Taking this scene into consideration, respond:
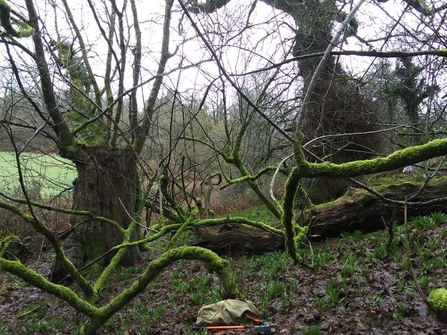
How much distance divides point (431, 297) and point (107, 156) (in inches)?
307

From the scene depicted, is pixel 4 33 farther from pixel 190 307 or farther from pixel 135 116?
pixel 190 307

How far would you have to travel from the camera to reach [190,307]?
255 inches

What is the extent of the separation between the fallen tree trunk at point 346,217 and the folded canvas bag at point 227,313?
10.5 ft

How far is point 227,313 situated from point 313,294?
1.37 m

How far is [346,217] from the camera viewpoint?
27.5 feet

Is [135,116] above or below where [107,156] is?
above

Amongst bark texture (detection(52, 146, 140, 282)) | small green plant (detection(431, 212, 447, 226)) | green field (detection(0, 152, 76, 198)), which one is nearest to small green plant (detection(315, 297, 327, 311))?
small green plant (detection(431, 212, 447, 226))

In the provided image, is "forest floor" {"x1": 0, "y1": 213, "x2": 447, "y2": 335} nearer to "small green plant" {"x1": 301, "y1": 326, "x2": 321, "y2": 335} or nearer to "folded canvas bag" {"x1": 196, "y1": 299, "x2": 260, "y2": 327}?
"small green plant" {"x1": 301, "y1": 326, "x2": 321, "y2": 335}

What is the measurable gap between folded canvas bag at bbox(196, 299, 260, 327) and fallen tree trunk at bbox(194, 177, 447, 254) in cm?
321

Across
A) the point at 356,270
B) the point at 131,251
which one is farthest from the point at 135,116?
the point at 356,270

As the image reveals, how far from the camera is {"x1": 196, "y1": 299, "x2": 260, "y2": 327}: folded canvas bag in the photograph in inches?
199

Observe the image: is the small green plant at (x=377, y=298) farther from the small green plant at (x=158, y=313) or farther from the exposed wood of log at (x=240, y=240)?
the exposed wood of log at (x=240, y=240)

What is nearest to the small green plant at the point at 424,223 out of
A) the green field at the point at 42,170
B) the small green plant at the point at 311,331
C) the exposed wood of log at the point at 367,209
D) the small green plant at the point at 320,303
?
the exposed wood of log at the point at 367,209

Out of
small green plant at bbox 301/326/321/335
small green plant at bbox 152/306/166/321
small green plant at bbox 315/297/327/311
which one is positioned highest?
small green plant at bbox 315/297/327/311
